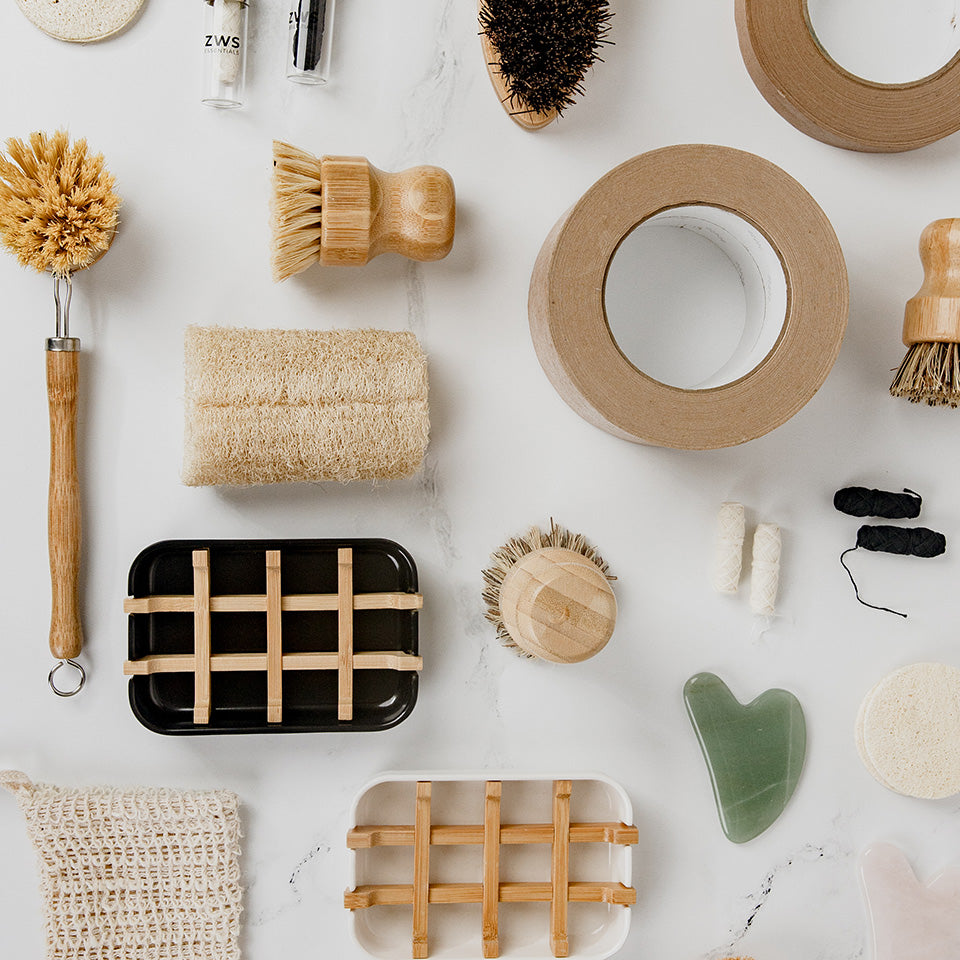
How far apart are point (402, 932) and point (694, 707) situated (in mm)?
415

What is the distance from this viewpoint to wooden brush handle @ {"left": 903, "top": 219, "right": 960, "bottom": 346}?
0.90m

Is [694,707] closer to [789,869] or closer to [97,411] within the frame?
[789,869]

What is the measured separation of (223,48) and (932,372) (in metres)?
0.81

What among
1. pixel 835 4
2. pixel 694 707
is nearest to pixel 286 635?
pixel 694 707

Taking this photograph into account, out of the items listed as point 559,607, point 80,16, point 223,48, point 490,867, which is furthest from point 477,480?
point 80,16

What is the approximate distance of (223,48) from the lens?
0.91 m

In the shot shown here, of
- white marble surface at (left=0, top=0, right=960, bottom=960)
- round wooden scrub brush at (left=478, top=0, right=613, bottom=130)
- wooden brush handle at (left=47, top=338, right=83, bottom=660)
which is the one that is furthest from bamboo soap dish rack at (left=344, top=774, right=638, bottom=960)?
round wooden scrub brush at (left=478, top=0, right=613, bottom=130)

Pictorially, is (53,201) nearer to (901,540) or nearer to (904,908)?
(901,540)

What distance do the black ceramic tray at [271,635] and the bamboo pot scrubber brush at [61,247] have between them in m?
0.08

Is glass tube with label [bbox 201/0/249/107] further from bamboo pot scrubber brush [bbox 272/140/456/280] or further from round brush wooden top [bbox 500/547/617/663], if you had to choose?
round brush wooden top [bbox 500/547/617/663]

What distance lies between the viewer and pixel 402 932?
987 mm

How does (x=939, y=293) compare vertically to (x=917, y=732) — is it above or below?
above

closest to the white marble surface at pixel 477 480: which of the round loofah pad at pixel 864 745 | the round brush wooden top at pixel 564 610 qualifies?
the round loofah pad at pixel 864 745

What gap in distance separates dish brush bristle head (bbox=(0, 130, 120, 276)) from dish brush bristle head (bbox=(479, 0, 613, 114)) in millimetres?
413
